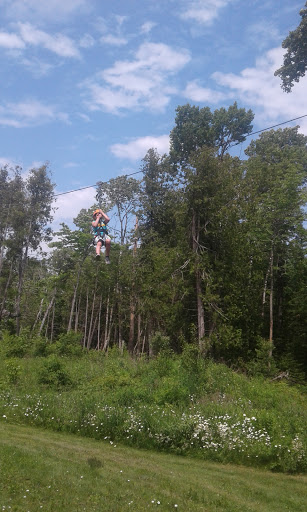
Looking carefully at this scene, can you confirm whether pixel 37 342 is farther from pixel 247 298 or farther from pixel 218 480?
pixel 218 480

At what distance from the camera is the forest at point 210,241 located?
1945 cm

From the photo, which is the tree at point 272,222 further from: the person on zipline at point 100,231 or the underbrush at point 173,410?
the person on zipline at point 100,231

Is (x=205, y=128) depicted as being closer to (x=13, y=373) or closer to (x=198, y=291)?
(x=198, y=291)

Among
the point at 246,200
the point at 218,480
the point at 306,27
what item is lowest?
the point at 218,480

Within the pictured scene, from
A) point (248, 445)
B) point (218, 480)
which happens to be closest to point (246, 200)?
point (248, 445)

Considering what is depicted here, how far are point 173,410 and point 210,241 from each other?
12233 mm

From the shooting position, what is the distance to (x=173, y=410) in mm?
9484

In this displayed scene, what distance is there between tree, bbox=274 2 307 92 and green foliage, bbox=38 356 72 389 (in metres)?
13.1

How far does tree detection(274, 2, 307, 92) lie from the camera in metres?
14.9

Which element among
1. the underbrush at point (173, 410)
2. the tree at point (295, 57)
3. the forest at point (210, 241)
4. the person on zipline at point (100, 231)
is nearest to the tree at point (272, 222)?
the forest at point (210, 241)

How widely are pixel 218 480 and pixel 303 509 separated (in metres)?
1.36

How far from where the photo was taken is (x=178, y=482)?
247 inches

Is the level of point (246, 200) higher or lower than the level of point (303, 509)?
higher

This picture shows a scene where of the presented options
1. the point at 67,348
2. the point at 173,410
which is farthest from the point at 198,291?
the point at 173,410
